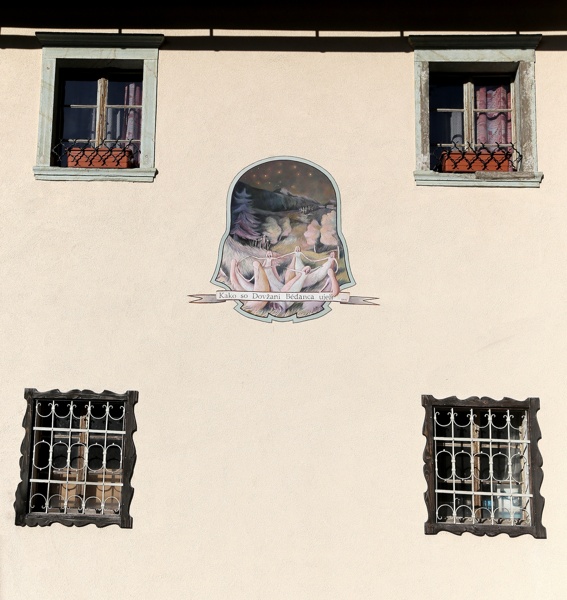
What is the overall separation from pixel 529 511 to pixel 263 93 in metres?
4.05

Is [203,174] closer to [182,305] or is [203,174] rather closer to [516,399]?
[182,305]

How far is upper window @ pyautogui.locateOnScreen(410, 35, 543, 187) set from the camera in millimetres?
7281

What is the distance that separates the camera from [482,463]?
7023mm

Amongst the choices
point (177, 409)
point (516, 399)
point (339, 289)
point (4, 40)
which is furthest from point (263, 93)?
point (516, 399)

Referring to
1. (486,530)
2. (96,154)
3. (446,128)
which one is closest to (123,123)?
(96,154)

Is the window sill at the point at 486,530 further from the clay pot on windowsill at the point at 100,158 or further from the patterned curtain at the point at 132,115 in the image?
the patterned curtain at the point at 132,115

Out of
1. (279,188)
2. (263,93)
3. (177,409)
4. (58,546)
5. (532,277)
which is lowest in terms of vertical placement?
(58,546)

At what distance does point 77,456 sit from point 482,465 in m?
3.27

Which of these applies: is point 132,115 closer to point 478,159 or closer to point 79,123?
point 79,123

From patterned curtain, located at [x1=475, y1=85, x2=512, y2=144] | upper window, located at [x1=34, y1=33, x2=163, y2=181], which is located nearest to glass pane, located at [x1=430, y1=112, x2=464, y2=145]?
patterned curtain, located at [x1=475, y1=85, x2=512, y2=144]

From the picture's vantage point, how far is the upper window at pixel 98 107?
7.32 metres

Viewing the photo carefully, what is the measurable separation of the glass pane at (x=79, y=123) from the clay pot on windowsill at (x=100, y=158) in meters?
0.18

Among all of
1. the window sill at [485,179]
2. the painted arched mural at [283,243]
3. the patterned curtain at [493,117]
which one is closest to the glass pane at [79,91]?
the painted arched mural at [283,243]

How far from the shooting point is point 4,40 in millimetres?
7531
